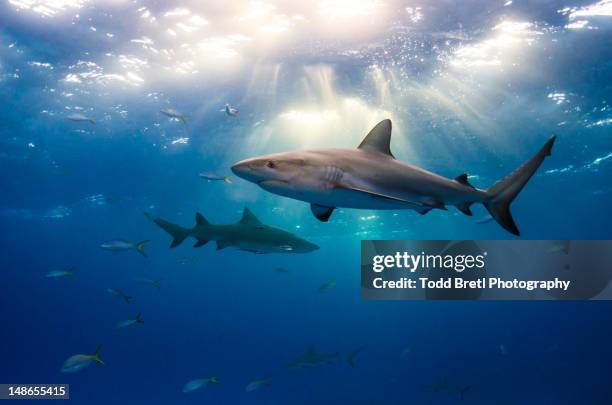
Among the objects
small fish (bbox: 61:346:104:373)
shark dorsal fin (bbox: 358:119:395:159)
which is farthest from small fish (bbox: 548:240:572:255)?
small fish (bbox: 61:346:104:373)

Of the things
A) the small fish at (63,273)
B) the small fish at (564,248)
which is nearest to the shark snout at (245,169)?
the small fish at (564,248)

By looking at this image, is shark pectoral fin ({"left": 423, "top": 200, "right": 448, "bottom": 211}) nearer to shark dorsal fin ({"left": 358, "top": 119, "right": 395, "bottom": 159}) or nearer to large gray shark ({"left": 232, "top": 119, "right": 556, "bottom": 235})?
large gray shark ({"left": 232, "top": 119, "right": 556, "bottom": 235})

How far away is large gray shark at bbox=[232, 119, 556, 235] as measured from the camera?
3.39 meters

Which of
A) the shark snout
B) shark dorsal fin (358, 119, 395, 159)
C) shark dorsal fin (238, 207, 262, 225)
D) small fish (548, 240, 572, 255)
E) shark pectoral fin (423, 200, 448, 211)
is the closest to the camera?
the shark snout

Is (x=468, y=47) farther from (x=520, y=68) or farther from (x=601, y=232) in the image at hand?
(x=601, y=232)

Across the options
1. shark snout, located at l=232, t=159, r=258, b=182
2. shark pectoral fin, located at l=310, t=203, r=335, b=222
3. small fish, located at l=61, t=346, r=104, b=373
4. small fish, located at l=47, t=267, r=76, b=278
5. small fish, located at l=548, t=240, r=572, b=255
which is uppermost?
shark snout, located at l=232, t=159, r=258, b=182

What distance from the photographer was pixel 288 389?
47.9 metres

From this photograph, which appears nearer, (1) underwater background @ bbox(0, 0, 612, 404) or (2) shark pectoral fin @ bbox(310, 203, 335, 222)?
(2) shark pectoral fin @ bbox(310, 203, 335, 222)

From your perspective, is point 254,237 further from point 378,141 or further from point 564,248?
point 564,248

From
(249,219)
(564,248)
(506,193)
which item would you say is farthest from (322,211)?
(564,248)

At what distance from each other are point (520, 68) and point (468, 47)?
2.55m

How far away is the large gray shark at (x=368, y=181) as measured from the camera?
11.1ft

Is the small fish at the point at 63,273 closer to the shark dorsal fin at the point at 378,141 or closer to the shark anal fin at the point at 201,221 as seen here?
the shark anal fin at the point at 201,221

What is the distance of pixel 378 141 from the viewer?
4.32m
